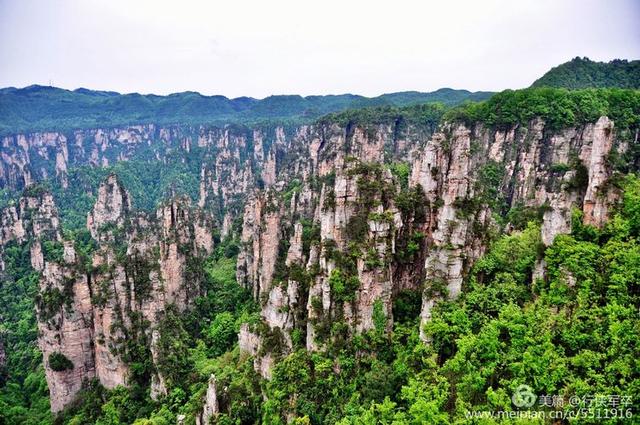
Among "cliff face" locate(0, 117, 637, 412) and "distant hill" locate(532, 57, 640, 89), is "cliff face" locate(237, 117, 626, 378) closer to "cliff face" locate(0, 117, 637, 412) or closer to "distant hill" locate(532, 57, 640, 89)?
"cliff face" locate(0, 117, 637, 412)

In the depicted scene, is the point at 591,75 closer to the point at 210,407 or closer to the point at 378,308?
the point at 378,308

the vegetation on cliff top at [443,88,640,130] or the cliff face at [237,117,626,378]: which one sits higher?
the vegetation on cliff top at [443,88,640,130]

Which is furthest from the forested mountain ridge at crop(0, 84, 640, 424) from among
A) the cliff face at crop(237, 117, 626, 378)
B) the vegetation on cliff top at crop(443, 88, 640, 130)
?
the vegetation on cliff top at crop(443, 88, 640, 130)

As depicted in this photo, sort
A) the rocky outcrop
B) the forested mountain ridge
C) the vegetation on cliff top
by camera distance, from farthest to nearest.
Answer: the vegetation on cliff top < the rocky outcrop < the forested mountain ridge

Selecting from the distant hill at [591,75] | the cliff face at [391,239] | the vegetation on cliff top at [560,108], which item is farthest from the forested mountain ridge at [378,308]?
the distant hill at [591,75]

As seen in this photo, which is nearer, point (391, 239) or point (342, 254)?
point (391, 239)

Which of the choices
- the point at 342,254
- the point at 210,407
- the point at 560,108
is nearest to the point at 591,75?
the point at 560,108

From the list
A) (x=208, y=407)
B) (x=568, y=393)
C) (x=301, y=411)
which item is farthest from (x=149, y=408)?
(x=568, y=393)

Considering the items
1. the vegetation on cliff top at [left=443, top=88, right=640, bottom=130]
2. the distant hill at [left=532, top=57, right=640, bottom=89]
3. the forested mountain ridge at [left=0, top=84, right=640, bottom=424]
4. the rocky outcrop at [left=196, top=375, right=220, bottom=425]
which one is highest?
the distant hill at [left=532, top=57, right=640, bottom=89]
